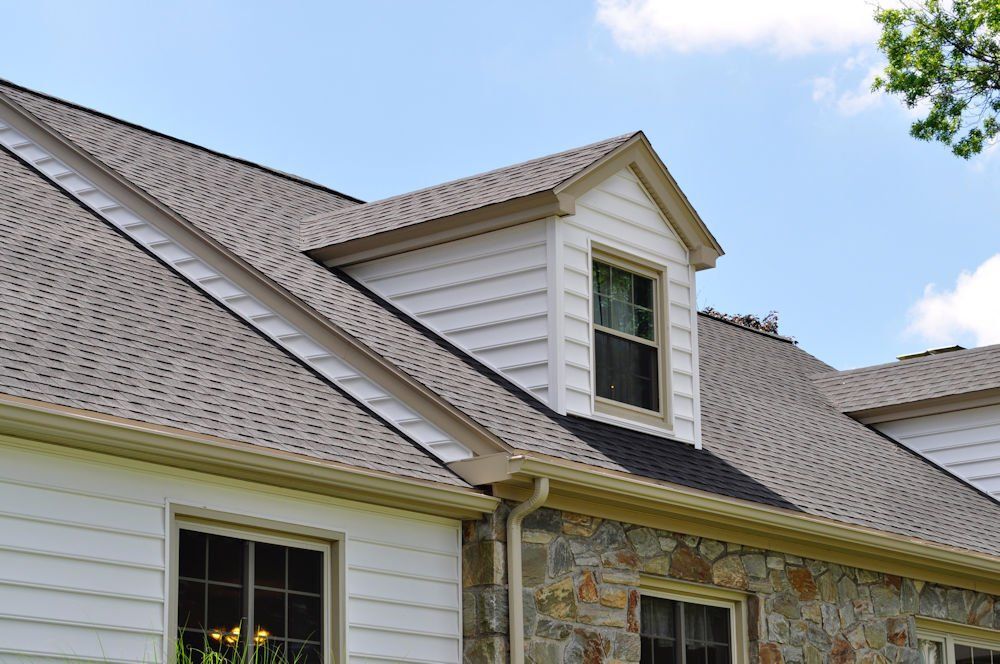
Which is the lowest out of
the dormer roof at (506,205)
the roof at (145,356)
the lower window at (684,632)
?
the lower window at (684,632)

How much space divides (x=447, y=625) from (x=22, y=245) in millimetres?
4034

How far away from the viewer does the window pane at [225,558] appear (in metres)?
8.46

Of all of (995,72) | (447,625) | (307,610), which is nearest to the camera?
(307,610)

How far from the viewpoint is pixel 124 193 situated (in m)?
11.9

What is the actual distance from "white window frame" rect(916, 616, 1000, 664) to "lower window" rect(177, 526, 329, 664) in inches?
239

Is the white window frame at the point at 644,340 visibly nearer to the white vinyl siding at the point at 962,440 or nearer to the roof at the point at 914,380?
the roof at the point at 914,380

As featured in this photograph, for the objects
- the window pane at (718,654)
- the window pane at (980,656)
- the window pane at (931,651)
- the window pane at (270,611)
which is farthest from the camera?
the window pane at (980,656)

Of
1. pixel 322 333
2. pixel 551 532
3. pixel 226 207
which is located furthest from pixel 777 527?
pixel 226 207

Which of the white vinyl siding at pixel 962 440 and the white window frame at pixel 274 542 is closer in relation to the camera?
the white window frame at pixel 274 542

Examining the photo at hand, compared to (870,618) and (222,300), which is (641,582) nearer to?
(870,618)

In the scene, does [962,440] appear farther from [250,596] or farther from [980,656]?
[250,596]

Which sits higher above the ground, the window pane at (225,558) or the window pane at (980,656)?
the window pane at (225,558)

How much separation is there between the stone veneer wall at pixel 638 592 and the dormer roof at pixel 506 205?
268 cm

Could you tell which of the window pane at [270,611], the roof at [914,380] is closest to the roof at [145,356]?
the window pane at [270,611]
